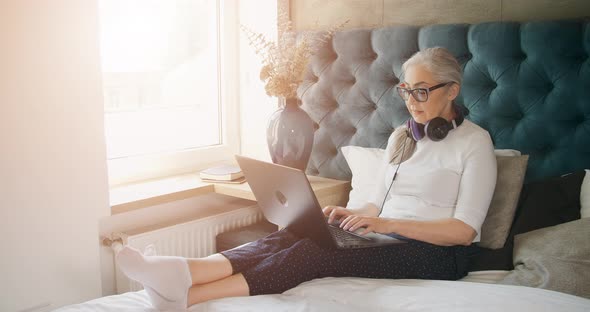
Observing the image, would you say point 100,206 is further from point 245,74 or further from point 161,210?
point 245,74

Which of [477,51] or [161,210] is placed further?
[161,210]

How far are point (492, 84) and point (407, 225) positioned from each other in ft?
2.20

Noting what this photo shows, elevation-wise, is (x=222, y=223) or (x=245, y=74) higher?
(x=245, y=74)

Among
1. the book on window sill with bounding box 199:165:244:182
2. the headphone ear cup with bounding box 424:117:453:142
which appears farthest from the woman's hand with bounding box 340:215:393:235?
the book on window sill with bounding box 199:165:244:182

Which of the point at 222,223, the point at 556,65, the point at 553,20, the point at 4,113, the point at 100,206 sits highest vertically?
the point at 553,20

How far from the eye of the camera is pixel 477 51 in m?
2.24

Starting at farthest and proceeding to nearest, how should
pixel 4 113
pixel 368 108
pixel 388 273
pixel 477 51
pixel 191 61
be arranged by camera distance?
pixel 191 61, pixel 368 108, pixel 477 51, pixel 4 113, pixel 388 273

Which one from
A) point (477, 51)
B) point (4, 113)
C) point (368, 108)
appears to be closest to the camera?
point (4, 113)

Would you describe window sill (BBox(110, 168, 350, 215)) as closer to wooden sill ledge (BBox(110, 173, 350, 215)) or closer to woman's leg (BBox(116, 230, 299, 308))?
wooden sill ledge (BBox(110, 173, 350, 215))

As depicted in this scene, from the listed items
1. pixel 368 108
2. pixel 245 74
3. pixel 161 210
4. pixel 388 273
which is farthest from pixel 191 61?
pixel 388 273

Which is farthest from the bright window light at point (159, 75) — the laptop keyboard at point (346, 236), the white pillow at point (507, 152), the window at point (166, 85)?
the white pillow at point (507, 152)

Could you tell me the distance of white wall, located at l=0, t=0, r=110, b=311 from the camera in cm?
203

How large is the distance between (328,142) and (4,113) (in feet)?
4.26

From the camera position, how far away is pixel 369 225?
1916 mm
